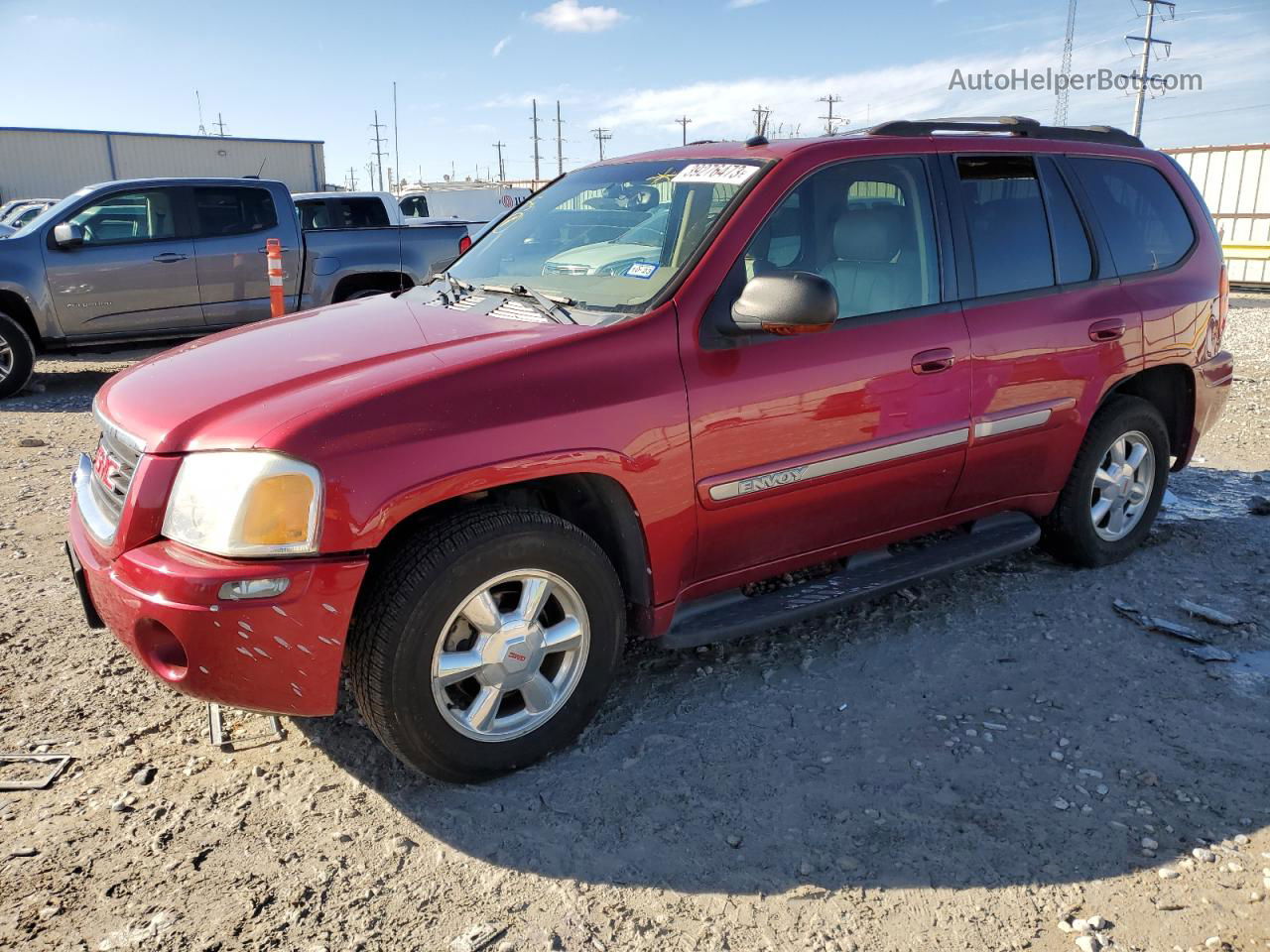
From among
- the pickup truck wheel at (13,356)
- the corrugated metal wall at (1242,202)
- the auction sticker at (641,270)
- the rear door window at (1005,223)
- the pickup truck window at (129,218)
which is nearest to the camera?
the auction sticker at (641,270)

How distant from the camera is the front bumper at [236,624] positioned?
7.50ft

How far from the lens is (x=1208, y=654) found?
3.56 m

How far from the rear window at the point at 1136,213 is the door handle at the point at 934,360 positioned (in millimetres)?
1226

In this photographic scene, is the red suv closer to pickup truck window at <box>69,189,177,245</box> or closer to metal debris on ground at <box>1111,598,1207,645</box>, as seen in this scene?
metal debris on ground at <box>1111,598,1207,645</box>

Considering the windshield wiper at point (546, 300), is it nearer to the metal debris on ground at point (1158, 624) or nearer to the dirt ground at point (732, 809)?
the dirt ground at point (732, 809)

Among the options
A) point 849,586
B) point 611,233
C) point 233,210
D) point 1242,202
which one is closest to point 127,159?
point 233,210

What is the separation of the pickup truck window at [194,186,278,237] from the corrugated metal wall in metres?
17.2

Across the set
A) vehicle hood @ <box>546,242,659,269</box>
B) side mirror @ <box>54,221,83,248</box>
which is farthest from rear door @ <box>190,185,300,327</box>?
vehicle hood @ <box>546,242,659,269</box>

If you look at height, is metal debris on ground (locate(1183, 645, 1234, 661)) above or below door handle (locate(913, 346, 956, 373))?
below

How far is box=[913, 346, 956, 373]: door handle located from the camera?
3.35 m

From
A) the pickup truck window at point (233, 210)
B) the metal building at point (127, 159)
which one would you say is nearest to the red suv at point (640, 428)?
the pickup truck window at point (233, 210)

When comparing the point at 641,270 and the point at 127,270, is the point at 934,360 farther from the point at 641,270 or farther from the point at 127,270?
the point at 127,270

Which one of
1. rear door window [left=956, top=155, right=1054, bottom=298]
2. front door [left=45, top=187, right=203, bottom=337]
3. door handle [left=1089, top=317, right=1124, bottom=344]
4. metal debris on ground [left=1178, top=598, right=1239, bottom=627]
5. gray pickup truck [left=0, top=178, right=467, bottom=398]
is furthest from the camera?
front door [left=45, top=187, right=203, bottom=337]

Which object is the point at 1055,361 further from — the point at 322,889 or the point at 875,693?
the point at 322,889
